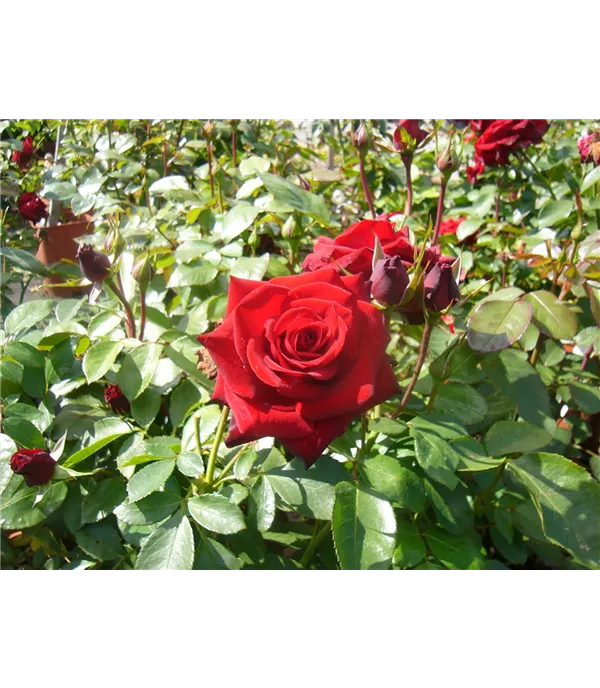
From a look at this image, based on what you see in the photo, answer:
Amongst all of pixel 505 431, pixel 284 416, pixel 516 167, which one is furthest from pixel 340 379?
pixel 516 167

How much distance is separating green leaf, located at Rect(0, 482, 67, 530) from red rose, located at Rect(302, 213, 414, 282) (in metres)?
0.43

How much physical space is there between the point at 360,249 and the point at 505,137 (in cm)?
82

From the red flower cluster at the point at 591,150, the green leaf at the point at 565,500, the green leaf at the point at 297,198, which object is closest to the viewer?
the green leaf at the point at 565,500

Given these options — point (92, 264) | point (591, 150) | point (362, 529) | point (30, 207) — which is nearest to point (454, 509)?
point (362, 529)

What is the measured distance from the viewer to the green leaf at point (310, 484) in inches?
24.8

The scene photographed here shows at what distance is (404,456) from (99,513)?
0.40 m

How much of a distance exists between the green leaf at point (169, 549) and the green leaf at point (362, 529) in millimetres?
157

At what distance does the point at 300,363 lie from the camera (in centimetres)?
49

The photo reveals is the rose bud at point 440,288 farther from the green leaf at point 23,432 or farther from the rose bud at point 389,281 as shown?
the green leaf at point 23,432

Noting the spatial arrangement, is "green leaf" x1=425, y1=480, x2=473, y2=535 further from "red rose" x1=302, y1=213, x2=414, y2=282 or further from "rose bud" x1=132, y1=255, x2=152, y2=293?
"rose bud" x1=132, y1=255, x2=152, y2=293

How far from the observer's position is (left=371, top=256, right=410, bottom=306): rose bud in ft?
1.75

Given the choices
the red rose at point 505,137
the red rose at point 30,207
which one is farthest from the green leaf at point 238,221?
the red rose at point 30,207

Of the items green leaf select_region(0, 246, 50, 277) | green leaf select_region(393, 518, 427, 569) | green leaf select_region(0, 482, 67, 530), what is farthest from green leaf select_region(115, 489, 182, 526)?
green leaf select_region(0, 246, 50, 277)

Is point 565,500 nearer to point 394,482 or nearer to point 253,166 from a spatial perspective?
point 394,482
